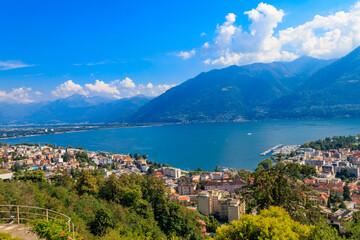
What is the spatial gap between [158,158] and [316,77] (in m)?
96.9

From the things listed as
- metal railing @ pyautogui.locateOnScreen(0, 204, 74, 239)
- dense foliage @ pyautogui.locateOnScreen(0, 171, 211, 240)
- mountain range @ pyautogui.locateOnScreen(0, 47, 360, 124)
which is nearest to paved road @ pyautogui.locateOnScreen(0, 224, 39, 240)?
metal railing @ pyautogui.locateOnScreen(0, 204, 74, 239)

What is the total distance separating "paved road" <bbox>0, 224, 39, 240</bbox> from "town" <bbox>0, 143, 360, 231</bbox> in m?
2.87

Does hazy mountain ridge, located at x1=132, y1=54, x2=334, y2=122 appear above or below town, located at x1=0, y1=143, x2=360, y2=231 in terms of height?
above

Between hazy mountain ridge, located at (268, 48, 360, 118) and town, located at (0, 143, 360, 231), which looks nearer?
town, located at (0, 143, 360, 231)

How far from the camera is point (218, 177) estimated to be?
20.4 meters

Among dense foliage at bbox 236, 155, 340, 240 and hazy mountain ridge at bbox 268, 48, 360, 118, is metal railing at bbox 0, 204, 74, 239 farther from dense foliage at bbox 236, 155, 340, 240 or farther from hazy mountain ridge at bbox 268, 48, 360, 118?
hazy mountain ridge at bbox 268, 48, 360, 118

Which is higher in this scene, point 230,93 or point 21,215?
point 230,93

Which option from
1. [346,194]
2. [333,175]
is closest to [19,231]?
[346,194]

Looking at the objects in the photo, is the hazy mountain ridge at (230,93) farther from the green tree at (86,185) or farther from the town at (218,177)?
the green tree at (86,185)

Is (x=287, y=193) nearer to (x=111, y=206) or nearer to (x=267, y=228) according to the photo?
(x=267, y=228)

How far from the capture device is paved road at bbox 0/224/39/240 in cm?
256

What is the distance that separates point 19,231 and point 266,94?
115 m

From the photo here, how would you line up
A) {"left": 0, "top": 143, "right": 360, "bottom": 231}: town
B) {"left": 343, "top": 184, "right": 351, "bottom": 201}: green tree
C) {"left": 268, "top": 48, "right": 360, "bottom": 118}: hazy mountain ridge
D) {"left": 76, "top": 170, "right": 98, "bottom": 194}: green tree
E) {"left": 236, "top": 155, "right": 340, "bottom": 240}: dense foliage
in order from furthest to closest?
{"left": 268, "top": 48, "right": 360, "bottom": 118}: hazy mountain ridge, {"left": 343, "top": 184, "right": 351, "bottom": 201}: green tree, {"left": 0, "top": 143, "right": 360, "bottom": 231}: town, {"left": 76, "top": 170, "right": 98, "bottom": 194}: green tree, {"left": 236, "top": 155, "right": 340, "bottom": 240}: dense foliage

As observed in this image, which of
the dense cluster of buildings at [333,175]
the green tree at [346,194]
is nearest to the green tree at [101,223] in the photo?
the dense cluster of buildings at [333,175]
